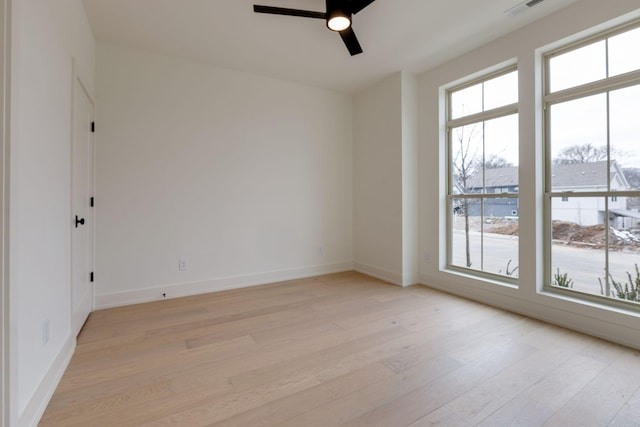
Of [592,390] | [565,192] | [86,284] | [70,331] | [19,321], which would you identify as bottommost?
[592,390]

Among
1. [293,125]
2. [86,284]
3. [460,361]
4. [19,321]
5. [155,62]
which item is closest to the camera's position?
[19,321]

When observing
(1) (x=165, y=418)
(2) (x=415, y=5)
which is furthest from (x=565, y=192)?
(1) (x=165, y=418)

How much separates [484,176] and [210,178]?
3.36 m

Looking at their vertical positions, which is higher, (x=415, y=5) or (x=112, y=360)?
(x=415, y=5)

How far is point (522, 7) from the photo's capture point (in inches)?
99.0

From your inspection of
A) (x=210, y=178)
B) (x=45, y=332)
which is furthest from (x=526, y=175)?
(x=45, y=332)

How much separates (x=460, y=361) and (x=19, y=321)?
8.44 ft

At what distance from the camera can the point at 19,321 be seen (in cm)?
134

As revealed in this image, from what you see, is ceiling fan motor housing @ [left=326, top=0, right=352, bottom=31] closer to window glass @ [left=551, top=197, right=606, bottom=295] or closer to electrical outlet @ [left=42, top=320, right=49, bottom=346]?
window glass @ [left=551, top=197, right=606, bottom=295]

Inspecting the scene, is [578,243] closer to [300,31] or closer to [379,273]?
[379,273]

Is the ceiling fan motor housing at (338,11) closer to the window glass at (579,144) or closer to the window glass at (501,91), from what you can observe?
the window glass at (501,91)

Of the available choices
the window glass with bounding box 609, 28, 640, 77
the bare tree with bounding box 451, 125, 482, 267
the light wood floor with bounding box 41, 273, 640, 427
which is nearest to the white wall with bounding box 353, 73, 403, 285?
the bare tree with bounding box 451, 125, 482, 267

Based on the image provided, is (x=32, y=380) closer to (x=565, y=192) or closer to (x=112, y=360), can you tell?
(x=112, y=360)

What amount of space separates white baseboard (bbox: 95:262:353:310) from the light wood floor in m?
0.20
